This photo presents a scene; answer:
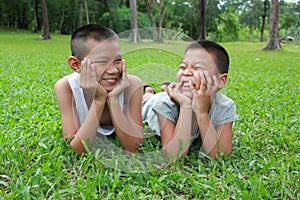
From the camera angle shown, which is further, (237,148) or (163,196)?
(237,148)

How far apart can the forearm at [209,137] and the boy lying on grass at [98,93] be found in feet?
1.38

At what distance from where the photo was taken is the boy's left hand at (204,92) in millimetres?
1878

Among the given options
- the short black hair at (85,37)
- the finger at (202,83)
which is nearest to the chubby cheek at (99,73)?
the short black hair at (85,37)

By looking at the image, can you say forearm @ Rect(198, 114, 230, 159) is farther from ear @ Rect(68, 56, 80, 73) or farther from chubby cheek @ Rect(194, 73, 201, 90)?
ear @ Rect(68, 56, 80, 73)

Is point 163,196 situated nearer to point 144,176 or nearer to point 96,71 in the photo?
point 144,176

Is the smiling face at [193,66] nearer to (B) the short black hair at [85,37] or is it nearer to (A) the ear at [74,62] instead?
(B) the short black hair at [85,37]

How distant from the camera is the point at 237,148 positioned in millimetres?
2357

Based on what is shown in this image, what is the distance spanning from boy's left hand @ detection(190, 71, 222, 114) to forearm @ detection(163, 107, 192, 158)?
75 millimetres

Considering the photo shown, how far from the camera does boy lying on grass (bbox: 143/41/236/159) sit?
1.93 metres

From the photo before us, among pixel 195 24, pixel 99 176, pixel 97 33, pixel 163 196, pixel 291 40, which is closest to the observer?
pixel 163 196

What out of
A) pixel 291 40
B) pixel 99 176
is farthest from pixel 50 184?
pixel 291 40

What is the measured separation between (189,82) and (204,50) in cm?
22

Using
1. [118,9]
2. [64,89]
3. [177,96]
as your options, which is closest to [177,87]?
[177,96]

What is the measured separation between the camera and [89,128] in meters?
2.09
